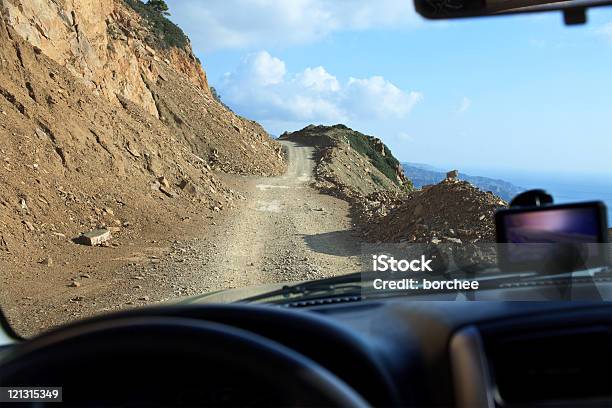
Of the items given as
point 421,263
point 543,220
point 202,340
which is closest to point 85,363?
point 202,340

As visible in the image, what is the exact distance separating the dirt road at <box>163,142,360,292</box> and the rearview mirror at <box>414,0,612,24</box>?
5.88 m

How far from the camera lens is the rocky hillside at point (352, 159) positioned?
3591cm

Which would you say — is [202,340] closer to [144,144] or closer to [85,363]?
[85,363]

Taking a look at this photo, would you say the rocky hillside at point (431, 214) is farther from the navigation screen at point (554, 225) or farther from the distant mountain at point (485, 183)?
the navigation screen at point (554, 225)

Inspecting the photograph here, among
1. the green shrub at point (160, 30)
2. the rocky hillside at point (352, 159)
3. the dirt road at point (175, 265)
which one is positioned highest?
the green shrub at point (160, 30)

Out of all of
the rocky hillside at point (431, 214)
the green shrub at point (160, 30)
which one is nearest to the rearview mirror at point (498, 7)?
the rocky hillside at point (431, 214)

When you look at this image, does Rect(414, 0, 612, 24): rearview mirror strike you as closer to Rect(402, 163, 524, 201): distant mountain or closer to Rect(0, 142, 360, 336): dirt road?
Rect(402, 163, 524, 201): distant mountain

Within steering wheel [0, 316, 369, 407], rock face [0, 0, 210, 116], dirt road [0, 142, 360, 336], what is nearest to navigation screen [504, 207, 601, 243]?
steering wheel [0, 316, 369, 407]

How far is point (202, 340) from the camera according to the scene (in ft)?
3.82

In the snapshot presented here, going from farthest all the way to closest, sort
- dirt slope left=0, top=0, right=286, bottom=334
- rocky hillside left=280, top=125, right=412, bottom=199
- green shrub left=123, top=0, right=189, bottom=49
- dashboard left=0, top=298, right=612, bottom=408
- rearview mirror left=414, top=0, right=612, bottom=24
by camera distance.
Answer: green shrub left=123, top=0, right=189, bottom=49 < rocky hillside left=280, top=125, right=412, bottom=199 < dirt slope left=0, top=0, right=286, bottom=334 < rearview mirror left=414, top=0, right=612, bottom=24 < dashboard left=0, top=298, right=612, bottom=408

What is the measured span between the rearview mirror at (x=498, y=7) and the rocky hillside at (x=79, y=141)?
29.0ft

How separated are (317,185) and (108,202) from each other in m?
13.9

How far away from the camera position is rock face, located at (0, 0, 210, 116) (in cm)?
1812

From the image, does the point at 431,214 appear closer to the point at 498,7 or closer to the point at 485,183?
the point at 485,183
